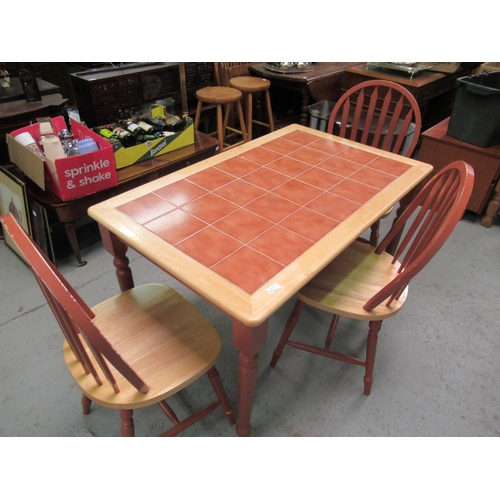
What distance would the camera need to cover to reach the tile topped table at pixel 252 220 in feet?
3.33

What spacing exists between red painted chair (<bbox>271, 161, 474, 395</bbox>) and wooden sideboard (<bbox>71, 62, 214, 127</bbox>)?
1.96 m

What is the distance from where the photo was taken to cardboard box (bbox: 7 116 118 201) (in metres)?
1.90

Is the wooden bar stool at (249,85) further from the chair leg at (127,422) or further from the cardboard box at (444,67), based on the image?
the chair leg at (127,422)

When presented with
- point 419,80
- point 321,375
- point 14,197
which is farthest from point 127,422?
point 419,80

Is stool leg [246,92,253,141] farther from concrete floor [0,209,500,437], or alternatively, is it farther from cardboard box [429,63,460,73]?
concrete floor [0,209,500,437]

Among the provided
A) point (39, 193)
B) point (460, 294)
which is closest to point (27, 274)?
point (39, 193)

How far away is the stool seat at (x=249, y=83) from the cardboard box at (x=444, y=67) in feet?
4.69

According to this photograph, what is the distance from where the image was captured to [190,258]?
1.07m

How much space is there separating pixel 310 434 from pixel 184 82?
102 inches

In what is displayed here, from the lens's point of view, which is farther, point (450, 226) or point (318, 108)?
point (318, 108)

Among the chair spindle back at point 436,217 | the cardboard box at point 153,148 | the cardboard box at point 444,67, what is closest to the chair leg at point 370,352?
the chair spindle back at point 436,217

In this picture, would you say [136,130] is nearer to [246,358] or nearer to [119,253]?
[119,253]

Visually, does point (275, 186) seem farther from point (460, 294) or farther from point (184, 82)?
point (184, 82)

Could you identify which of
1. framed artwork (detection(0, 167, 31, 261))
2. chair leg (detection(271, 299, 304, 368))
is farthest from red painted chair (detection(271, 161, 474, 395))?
framed artwork (detection(0, 167, 31, 261))
